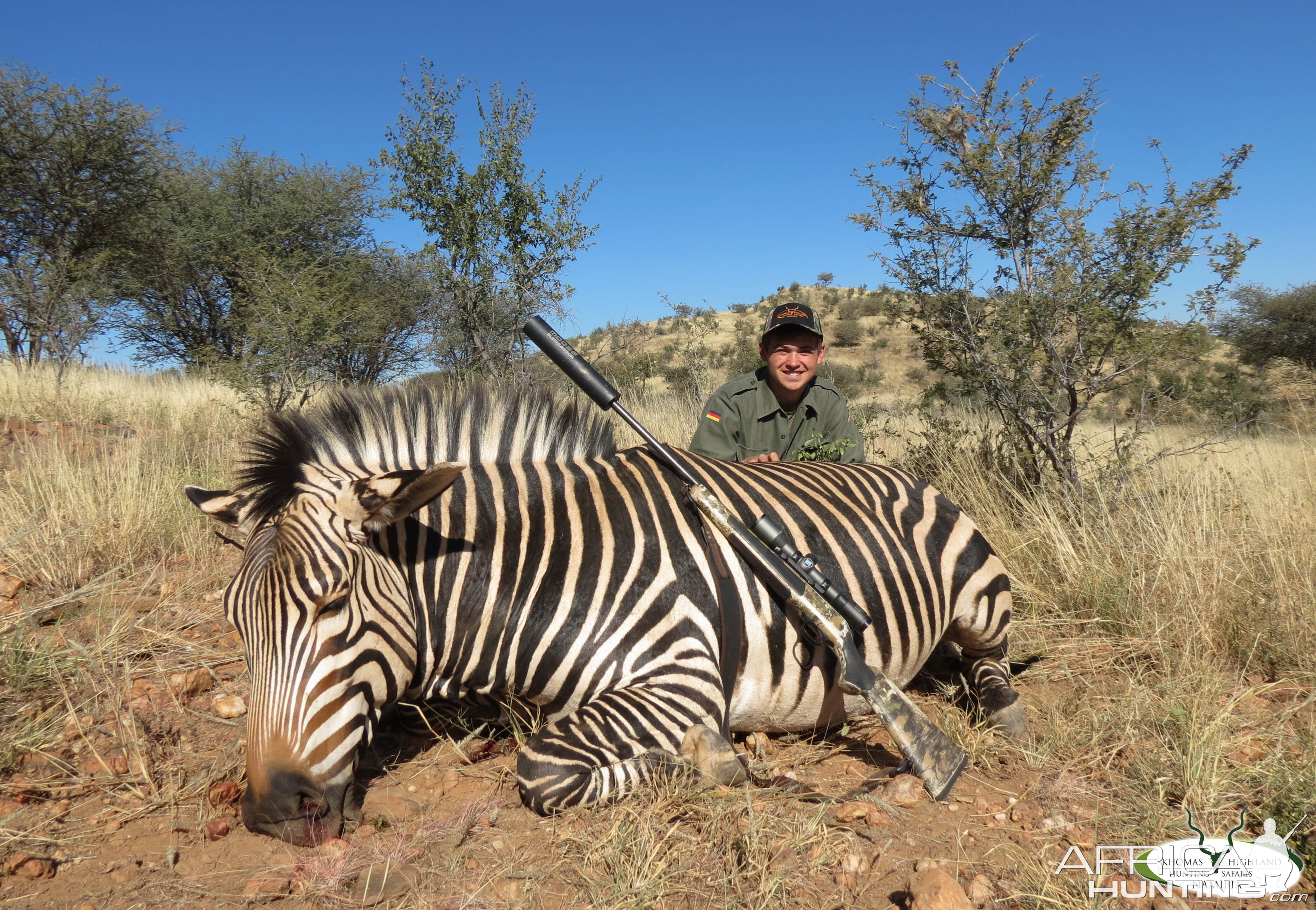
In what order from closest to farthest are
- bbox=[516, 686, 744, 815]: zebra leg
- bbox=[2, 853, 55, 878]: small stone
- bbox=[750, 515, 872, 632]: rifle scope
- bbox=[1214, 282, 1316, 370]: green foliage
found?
bbox=[2, 853, 55, 878]: small stone
bbox=[516, 686, 744, 815]: zebra leg
bbox=[750, 515, 872, 632]: rifle scope
bbox=[1214, 282, 1316, 370]: green foliage

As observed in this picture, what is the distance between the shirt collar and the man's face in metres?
0.10

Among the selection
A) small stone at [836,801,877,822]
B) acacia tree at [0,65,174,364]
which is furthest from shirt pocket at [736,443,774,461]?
acacia tree at [0,65,174,364]

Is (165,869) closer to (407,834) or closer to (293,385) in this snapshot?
(407,834)

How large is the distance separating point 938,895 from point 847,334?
30.2 meters

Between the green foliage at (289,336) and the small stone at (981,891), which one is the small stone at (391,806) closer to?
the small stone at (981,891)

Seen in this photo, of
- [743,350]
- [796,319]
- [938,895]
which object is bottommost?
[938,895]

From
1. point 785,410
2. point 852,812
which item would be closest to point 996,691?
point 852,812

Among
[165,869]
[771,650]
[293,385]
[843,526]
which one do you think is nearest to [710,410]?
[843,526]

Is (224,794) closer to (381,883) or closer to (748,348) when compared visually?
(381,883)

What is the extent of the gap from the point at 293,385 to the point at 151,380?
7050 mm

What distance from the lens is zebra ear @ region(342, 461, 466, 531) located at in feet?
7.41

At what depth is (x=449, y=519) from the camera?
264 centimetres

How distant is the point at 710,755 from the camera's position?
8.18 feet

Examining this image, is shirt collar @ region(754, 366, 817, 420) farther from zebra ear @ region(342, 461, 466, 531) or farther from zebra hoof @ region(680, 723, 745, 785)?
zebra ear @ region(342, 461, 466, 531)
